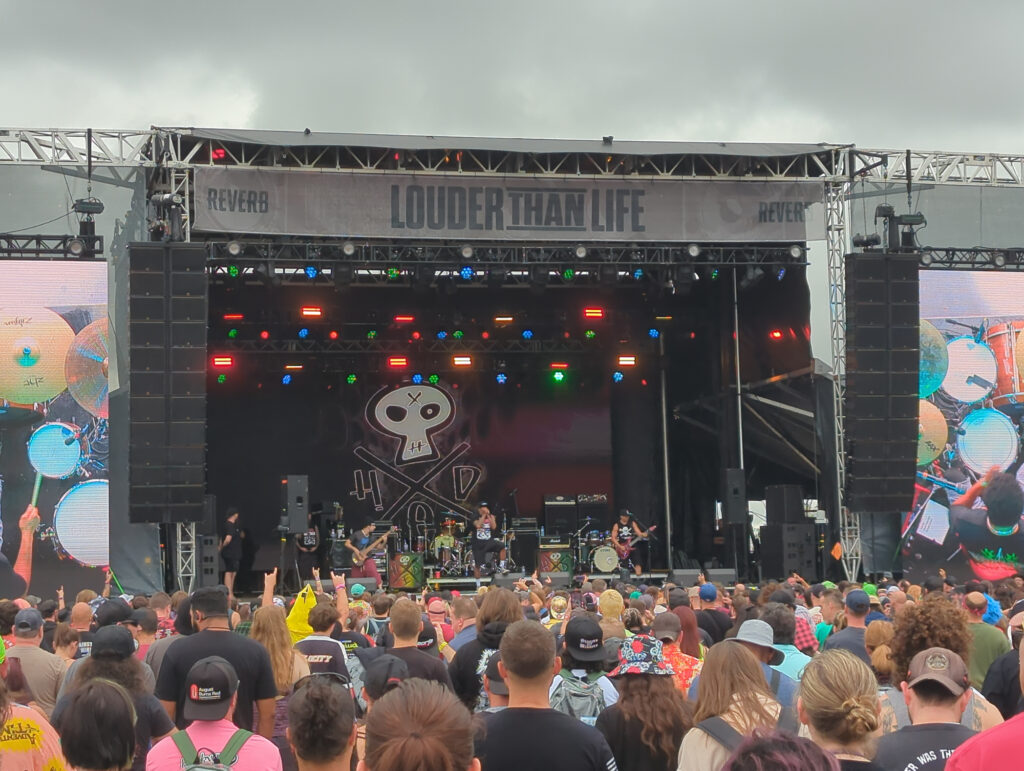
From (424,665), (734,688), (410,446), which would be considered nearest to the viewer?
(734,688)

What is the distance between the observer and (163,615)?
8102mm

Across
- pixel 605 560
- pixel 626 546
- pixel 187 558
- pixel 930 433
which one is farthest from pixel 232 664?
pixel 626 546

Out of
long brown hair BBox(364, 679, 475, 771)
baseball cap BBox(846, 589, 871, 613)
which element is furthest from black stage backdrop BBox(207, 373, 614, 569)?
long brown hair BBox(364, 679, 475, 771)

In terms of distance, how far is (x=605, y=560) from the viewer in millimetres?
21156

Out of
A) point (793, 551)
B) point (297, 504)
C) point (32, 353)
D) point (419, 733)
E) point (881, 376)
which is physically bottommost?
point (793, 551)

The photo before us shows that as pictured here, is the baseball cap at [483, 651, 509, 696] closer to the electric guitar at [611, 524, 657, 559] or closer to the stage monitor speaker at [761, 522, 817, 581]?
the stage monitor speaker at [761, 522, 817, 581]

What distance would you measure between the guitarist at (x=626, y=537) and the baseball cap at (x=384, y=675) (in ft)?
55.2

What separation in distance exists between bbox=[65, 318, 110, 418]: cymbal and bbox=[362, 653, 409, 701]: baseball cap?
39.8 ft

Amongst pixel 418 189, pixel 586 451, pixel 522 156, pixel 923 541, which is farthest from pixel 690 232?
pixel 586 451

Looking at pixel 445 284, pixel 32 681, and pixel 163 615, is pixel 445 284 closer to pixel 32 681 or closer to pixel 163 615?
pixel 163 615

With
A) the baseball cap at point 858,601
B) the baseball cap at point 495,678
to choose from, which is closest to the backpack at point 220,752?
the baseball cap at point 495,678

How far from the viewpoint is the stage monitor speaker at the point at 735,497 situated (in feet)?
64.5

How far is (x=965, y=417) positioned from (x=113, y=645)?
15138 mm

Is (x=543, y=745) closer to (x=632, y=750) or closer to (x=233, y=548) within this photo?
(x=632, y=750)
